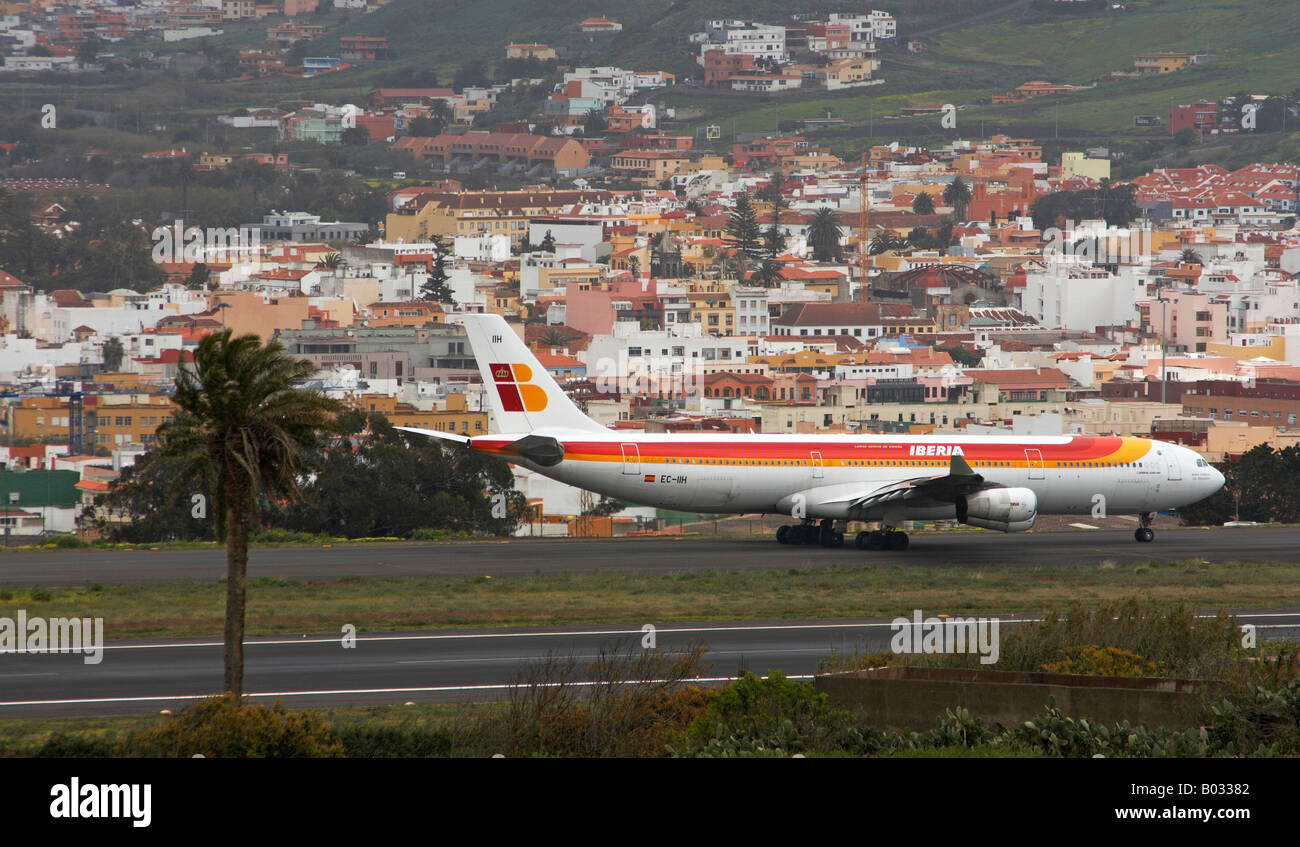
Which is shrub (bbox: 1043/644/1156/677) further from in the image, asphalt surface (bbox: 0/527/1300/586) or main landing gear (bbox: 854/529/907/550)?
main landing gear (bbox: 854/529/907/550)

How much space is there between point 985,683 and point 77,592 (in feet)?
74.9

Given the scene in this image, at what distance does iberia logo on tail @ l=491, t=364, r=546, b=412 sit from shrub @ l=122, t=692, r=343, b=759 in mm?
29389

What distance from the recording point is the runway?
25.0 metres

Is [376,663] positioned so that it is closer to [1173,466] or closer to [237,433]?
[237,433]

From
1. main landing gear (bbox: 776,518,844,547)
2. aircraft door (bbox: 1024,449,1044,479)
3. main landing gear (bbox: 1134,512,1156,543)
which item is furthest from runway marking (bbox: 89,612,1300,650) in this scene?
main landing gear (bbox: 1134,512,1156,543)

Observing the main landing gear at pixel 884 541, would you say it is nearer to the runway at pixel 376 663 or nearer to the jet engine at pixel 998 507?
the jet engine at pixel 998 507

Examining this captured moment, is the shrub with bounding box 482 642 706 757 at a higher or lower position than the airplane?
lower

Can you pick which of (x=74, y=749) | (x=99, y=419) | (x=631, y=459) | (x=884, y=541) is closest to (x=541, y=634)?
(x=74, y=749)

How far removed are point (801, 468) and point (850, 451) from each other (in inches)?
65.8

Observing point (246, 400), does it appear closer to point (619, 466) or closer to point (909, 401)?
point (619, 466)

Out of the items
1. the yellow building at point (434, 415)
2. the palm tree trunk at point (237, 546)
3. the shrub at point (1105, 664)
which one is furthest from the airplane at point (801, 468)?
the yellow building at point (434, 415)

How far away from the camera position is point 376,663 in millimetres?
28359

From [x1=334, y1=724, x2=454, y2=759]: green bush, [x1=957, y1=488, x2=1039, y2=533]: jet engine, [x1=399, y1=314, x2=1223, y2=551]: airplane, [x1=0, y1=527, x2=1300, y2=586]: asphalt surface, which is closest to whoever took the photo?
[x1=334, y1=724, x2=454, y2=759]: green bush

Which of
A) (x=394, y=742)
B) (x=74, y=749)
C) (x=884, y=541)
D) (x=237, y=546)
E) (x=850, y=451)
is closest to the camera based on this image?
(x=74, y=749)
